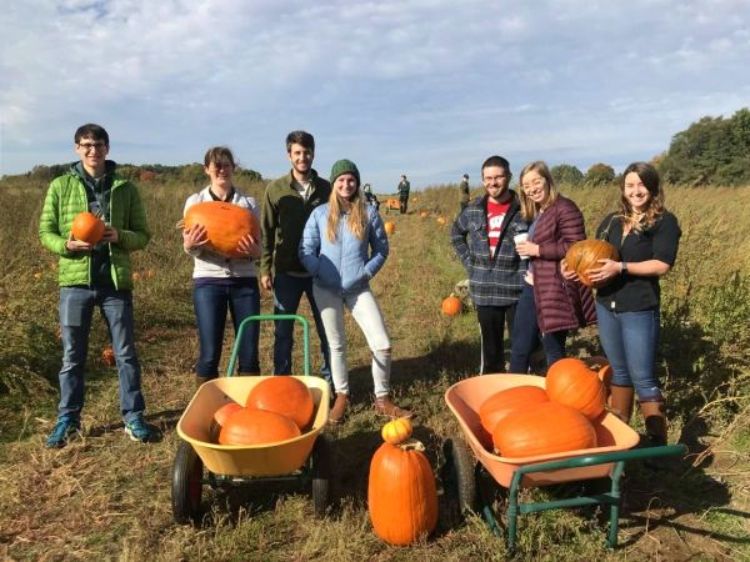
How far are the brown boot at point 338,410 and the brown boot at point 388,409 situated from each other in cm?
27

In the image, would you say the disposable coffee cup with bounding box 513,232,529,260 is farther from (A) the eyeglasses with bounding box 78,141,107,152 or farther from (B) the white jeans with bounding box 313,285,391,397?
(A) the eyeglasses with bounding box 78,141,107,152

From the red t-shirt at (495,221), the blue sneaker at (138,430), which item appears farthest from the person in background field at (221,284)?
the red t-shirt at (495,221)

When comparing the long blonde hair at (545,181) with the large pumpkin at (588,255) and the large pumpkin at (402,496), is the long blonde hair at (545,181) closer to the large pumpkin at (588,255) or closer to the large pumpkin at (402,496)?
the large pumpkin at (588,255)

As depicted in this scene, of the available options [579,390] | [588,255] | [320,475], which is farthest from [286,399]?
[588,255]

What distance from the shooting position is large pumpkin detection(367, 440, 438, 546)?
2.77 meters

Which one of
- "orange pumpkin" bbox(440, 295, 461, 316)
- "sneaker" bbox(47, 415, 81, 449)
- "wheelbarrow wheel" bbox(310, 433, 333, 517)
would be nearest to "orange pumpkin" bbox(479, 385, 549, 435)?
"wheelbarrow wheel" bbox(310, 433, 333, 517)

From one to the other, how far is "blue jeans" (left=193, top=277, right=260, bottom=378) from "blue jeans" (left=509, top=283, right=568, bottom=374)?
1.91 meters

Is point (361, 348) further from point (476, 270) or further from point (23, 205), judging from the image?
point (23, 205)

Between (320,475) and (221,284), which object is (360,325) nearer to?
(221,284)

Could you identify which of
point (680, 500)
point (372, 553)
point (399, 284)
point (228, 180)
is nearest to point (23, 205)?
point (399, 284)

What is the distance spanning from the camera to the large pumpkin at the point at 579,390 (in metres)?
2.92

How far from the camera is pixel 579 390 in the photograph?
2.93 m

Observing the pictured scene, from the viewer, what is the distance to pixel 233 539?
289cm

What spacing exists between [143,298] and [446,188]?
1990 cm
